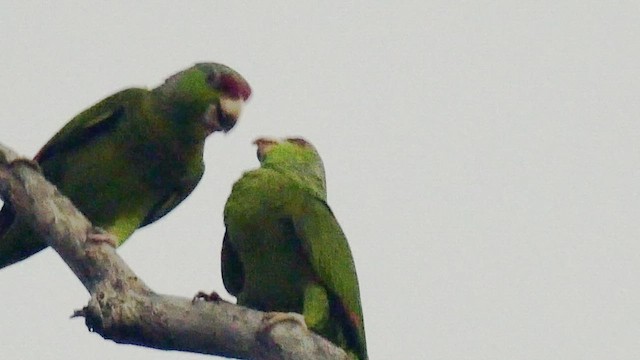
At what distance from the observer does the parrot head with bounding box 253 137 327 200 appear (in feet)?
18.4

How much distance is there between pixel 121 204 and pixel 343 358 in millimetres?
2926

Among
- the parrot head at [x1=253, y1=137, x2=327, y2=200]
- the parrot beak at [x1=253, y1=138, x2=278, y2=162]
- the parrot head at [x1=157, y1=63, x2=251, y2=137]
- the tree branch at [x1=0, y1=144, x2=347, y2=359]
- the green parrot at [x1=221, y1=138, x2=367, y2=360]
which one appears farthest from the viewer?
the parrot head at [x1=157, y1=63, x2=251, y2=137]

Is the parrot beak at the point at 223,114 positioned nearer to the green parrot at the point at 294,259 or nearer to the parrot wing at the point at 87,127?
the parrot wing at the point at 87,127

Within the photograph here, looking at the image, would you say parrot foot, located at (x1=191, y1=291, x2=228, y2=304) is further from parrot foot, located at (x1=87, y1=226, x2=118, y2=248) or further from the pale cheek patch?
the pale cheek patch

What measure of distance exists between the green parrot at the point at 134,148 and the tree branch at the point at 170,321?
71.3 inches

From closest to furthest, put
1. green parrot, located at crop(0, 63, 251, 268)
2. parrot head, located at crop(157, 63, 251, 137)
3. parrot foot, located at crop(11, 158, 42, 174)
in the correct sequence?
parrot foot, located at crop(11, 158, 42, 174)
green parrot, located at crop(0, 63, 251, 268)
parrot head, located at crop(157, 63, 251, 137)

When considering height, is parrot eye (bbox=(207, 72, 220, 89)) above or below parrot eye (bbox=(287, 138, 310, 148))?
above

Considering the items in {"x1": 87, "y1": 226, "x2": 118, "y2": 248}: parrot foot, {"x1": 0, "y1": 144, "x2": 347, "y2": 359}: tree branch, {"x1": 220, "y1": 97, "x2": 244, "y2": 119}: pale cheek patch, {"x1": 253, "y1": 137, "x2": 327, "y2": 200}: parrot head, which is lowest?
{"x1": 0, "y1": 144, "x2": 347, "y2": 359}: tree branch

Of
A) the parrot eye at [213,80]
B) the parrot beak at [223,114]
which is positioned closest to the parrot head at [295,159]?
the parrot beak at [223,114]

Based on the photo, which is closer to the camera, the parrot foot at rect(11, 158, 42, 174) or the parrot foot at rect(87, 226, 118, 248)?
the parrot foot at rect(87, 226, 118, 248)

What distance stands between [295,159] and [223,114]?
28.6 inches

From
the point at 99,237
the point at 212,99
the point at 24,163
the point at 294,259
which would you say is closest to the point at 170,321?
the point at 99,237

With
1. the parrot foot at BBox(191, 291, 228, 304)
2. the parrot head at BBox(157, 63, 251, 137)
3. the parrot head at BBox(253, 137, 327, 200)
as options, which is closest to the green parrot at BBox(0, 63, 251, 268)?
the parrot head at BBox(157, 63, 251, 137)

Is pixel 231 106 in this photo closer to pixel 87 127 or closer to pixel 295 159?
pixel 295 159
